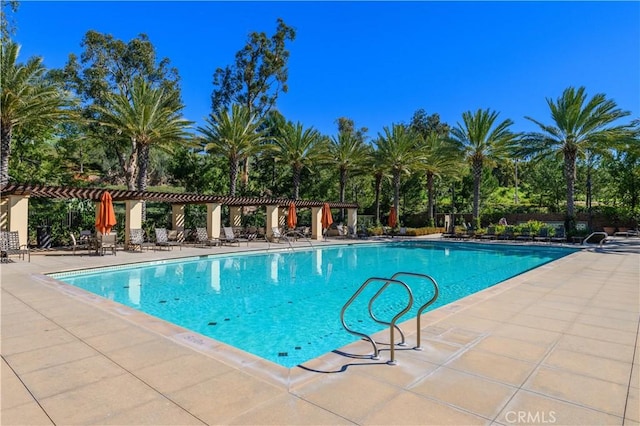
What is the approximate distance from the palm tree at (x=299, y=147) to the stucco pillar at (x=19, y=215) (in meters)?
16.2

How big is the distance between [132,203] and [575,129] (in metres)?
24.9

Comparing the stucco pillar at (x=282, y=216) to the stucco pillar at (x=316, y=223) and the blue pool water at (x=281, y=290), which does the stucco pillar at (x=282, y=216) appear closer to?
the stucco pillar at (x=316, y=223)

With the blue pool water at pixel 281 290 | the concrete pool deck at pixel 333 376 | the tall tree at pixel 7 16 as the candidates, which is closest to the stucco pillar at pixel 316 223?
the blue pool water at pixel 281 290

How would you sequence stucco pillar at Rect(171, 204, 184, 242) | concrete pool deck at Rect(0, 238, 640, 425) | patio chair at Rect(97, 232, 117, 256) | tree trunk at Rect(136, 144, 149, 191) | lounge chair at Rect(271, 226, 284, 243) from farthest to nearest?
1. lounge chair at Rect(271, 226, 284, 243)
2. tree trunk at Rect(136, 144, 149, 191)
3. stucco pillar at Rect(171, 204, 184, 242)
4. patio chair at Rect(97, 232, 117, 256)
5. concrete pool deck at Rect(0, 238, 640, 425)

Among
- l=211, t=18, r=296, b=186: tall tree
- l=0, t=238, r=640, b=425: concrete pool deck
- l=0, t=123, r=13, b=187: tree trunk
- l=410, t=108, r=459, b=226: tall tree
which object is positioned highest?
l=211, t=18, r=296, b=186: tall tree

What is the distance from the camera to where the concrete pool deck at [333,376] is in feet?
9.84

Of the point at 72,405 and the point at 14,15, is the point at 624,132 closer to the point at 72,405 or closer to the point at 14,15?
the point at 72,405

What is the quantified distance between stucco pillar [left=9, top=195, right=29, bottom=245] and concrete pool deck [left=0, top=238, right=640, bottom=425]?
403 inches

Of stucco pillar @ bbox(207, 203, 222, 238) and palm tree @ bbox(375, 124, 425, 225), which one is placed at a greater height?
palm tree @ bbox(375, 124, 425, 225)

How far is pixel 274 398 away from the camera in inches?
128

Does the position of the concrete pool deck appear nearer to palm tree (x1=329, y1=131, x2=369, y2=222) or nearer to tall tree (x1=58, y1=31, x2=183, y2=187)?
palm tree (x1=329, y1=131, x2=369, y2=222)

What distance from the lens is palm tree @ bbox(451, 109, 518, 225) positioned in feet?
87.8

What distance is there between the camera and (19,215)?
1436 centimetres

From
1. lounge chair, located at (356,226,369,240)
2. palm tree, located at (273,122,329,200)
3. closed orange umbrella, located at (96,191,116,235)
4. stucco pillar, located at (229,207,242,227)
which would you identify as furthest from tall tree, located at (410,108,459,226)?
closed orange umbrella, located at (96,191,116,235)
